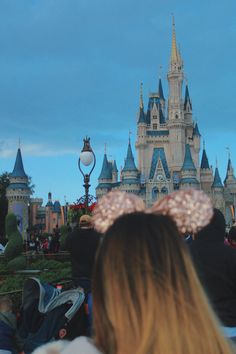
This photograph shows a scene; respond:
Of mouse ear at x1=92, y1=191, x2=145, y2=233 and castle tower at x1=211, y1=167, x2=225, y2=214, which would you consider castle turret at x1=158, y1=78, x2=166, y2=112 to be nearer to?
castle tower at x1=211, y1=167, x2=225, y2=214

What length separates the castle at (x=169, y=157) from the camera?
73.7 meters

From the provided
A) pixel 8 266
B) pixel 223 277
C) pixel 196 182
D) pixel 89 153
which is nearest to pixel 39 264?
pixel 8 266

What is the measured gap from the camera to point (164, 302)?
1.54m

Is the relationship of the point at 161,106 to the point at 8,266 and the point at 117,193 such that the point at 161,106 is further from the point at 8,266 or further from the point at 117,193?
the point at 117,193

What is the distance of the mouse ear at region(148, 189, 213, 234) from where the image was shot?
1.97 m

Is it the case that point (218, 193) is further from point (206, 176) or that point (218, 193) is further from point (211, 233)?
point (211, 233)

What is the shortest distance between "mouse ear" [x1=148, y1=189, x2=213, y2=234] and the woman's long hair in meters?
0.31

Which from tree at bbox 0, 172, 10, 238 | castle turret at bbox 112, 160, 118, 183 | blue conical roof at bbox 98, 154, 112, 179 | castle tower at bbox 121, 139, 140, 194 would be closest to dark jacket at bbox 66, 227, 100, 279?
tree at bbox 0, 172, 10, 238

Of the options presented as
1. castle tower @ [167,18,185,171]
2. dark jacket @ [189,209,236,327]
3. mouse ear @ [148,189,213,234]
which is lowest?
dark jacket @ [189,209,236,327]

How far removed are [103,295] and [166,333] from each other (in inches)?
8.9

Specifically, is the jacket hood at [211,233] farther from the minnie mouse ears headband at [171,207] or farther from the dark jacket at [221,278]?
the minnie mouse ears headband at [171,207]

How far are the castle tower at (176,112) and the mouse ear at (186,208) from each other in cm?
7488

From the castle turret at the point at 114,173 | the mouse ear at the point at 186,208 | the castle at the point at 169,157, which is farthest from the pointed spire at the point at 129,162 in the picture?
the mouse ear at the point at 186,208

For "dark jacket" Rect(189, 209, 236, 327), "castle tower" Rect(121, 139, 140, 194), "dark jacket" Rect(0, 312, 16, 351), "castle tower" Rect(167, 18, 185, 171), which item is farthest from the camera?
"castle tower" Rect(167, 18, 185, 171)
